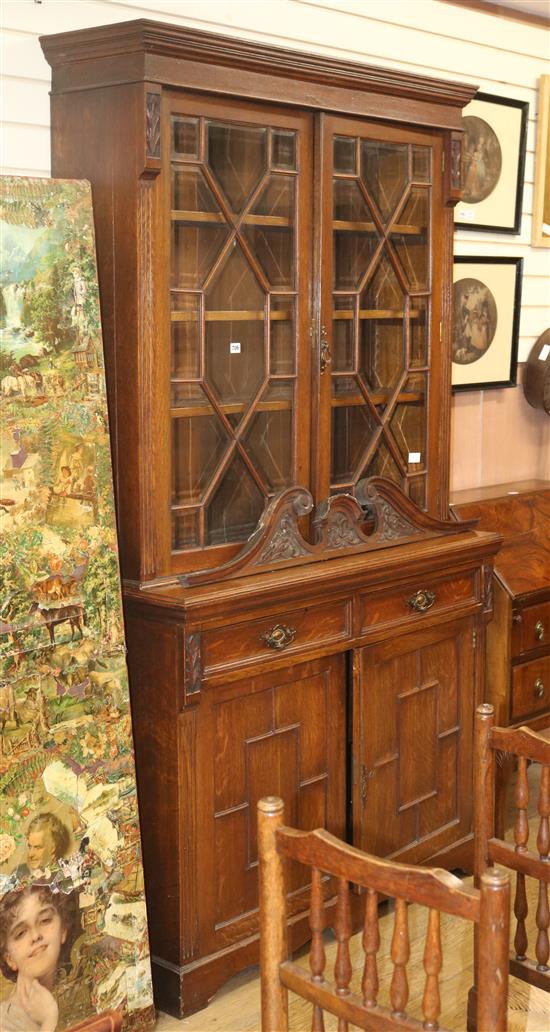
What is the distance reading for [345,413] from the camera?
351 cm

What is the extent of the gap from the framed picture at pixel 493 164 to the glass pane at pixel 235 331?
153 centimetres

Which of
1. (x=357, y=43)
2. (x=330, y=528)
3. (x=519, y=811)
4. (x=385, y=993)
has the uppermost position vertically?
(x=357, y=43)


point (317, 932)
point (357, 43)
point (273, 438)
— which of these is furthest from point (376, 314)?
point (317, 932)

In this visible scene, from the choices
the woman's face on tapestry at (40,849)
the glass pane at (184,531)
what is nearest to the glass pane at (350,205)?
the glass pane at (184,531)

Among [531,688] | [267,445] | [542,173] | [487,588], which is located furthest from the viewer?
[542,173]

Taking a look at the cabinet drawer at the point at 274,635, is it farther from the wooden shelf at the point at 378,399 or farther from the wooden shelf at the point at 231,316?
the wooden shelf at the point at 231,316

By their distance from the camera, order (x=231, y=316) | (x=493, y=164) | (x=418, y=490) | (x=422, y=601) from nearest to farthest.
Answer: (x=231, y=316) < (x=422, y=601) < (x=418, y=490) < (x=493, y=164)

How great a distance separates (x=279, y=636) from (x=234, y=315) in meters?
0.82

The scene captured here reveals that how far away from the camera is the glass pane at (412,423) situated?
367 cm

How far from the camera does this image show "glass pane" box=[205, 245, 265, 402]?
310 centimetres

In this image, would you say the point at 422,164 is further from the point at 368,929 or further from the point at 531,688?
the point at 368,929

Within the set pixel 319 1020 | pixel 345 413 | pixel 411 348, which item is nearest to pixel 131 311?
pixel 345 413

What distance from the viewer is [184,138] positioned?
2.96 metres

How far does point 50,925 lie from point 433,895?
1.44 meters
